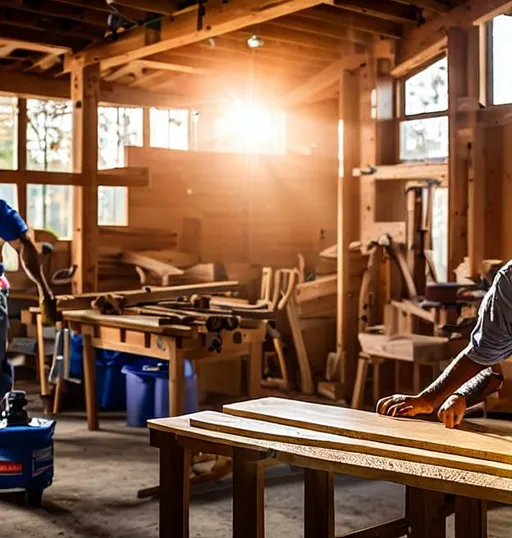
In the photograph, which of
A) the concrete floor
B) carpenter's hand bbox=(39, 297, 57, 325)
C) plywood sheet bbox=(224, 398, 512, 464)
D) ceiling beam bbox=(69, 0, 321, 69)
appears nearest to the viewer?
plywood sheet bbox=(224, 398, 512, 464)

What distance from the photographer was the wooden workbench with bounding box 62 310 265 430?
17.4ft

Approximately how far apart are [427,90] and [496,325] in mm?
4891

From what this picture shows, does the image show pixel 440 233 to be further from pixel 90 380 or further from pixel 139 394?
pixel 90 380

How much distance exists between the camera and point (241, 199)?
9250mm

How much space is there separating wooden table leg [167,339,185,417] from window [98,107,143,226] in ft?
13.3

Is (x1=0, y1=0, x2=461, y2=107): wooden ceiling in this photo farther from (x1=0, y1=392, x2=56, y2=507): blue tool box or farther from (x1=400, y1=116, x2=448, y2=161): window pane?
(x1=0, y1=392, x2=56, y2=507): blue tool box

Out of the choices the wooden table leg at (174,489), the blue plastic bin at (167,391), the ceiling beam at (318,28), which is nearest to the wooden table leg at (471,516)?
the wooden table leg at (174,489)

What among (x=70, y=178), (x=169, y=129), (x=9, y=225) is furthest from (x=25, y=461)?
(x=169, y=129)

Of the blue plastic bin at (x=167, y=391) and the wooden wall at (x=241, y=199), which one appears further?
the wooden wall at (x=241, y=199)

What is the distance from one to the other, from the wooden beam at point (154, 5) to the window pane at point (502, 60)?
7.48 ft

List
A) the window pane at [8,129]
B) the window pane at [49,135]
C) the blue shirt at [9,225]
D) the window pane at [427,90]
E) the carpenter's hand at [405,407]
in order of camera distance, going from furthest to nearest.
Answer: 1. the window pane at [49,135]
2. the window pane at [8,129]
3. the window pane at [427,90]
4. the blue shirt at [9,225]
5. the carpenter's hand at [405,407]

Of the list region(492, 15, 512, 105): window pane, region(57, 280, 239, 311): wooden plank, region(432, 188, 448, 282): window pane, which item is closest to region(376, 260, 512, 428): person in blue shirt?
region(57, 280, 239, 311): wooden plank

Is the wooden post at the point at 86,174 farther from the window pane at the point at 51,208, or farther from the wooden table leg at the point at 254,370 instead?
the wooden table leg at the point at 254,370

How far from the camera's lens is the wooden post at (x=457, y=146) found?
6430 mm
